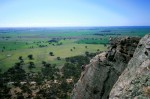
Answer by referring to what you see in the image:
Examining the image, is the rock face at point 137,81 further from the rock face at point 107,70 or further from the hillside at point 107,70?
the rock face at point 107,70

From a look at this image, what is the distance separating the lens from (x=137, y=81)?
1116cm

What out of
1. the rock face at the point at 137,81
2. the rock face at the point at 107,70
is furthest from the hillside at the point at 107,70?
the rock face at the point at 137,81

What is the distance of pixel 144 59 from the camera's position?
41.7 ft

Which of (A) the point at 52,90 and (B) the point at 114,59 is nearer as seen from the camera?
(B) the point at 114,59

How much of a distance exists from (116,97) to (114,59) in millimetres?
9025

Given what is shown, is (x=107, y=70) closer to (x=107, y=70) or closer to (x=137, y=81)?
(x=107, y=70)

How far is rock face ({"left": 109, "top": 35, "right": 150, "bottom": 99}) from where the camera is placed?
34.4 feet

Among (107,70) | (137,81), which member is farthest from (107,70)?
(137,81)

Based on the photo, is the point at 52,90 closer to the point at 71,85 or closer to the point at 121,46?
the point at 71,85

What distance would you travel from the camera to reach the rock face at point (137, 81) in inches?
413

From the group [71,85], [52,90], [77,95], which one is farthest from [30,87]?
[77,95]

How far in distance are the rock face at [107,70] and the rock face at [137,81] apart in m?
5.63

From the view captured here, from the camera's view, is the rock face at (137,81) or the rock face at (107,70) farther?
the rock face at (107,70)

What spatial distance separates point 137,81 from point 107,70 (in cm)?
862
